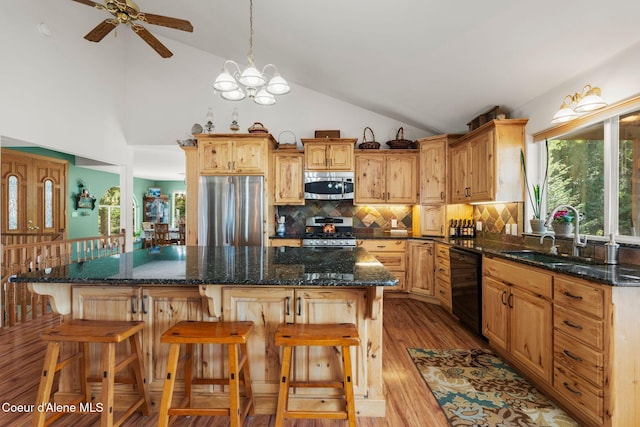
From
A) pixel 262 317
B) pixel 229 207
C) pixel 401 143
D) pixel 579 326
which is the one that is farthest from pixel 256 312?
pixel 401 143

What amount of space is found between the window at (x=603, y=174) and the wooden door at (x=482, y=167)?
0.49 metres

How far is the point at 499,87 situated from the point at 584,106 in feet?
3.36

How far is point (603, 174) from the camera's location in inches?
99.3

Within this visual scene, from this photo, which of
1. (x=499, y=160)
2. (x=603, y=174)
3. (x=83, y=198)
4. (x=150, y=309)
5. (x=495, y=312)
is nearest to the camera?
(x=150, y=309)

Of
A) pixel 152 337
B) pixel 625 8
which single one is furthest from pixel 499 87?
pixel 152 337

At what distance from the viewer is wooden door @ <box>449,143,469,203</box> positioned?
392 cm

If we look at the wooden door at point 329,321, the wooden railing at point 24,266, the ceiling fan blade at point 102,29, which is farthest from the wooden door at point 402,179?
the wooden railing at point 24,266

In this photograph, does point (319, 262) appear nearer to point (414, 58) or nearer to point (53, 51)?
point (414, 58)

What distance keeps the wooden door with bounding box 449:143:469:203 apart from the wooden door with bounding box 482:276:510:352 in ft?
4.80

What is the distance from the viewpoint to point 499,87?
313 cm

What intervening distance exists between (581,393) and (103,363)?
101 inches

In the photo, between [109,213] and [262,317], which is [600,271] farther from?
[109,213]

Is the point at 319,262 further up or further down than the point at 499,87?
further down

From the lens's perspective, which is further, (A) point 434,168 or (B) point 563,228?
(A) point 434,168
